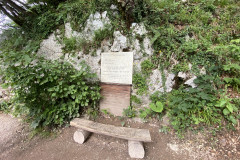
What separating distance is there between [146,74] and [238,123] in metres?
2.36

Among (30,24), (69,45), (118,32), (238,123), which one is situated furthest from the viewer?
(30,24)

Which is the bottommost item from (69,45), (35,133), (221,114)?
(35,133)

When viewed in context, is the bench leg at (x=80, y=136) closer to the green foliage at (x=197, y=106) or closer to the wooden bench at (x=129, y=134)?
the wooden bench at (x=129, y=134)

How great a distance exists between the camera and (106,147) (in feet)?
8.82

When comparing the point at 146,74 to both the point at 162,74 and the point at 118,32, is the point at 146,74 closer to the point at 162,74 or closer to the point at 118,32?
the point at 162,74

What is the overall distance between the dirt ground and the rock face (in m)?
1.13

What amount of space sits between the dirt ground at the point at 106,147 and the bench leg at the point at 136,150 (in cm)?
16

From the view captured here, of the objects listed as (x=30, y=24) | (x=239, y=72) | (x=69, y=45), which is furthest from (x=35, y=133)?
(x=239, y=72)

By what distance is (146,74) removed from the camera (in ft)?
10.7

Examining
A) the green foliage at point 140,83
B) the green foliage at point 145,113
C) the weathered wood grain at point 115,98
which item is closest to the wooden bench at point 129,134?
the green foliage at point 145,113

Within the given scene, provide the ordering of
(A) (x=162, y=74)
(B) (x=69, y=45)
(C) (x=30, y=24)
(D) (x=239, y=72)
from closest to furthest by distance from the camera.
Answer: (D) (x=239, y=72) < (A) (x=162, y=74) < (B) (x=69, y=45) < (C) (x=30, y=24)

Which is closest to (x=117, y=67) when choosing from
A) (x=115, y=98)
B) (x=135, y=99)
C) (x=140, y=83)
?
(x=140, y=83)

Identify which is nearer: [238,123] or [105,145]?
[238,123]

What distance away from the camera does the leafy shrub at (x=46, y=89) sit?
248cm
